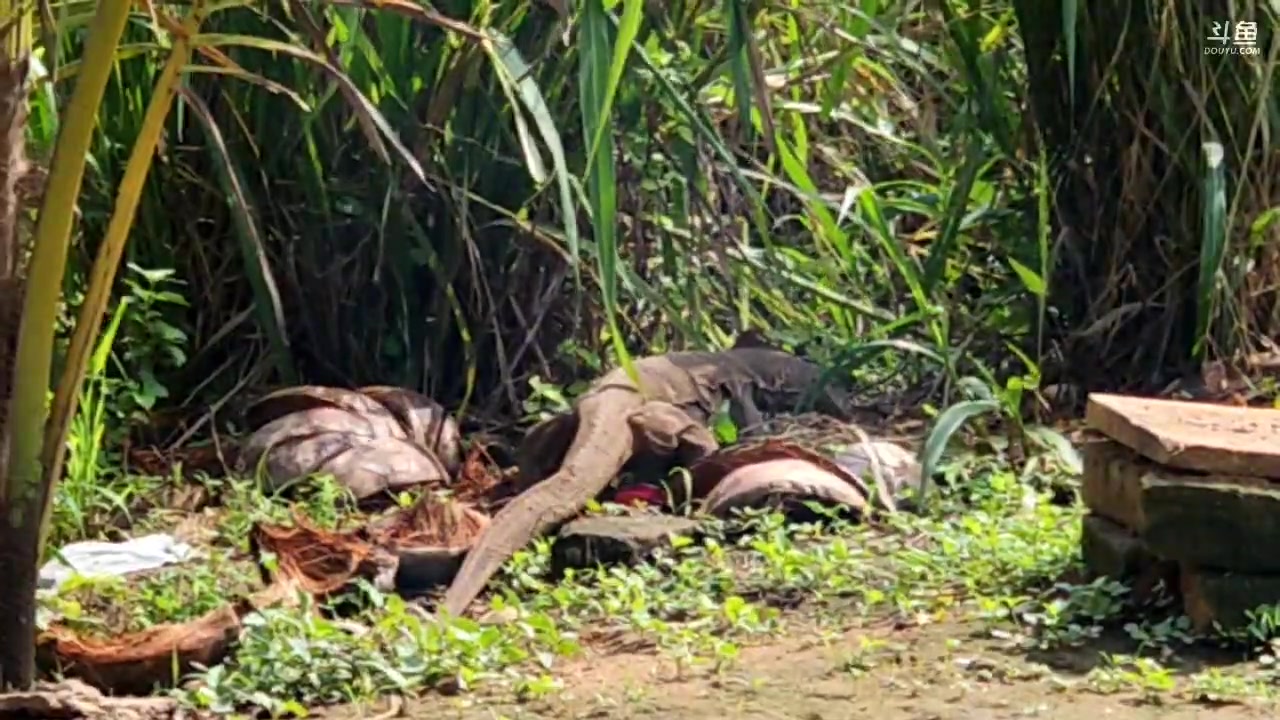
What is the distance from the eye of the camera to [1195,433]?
11.2 ft

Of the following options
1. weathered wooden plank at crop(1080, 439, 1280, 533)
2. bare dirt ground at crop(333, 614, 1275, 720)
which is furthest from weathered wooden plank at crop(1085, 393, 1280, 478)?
bare dirt ground at crop(333, 614, 1275, 720)

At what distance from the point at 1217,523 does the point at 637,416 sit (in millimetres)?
2370

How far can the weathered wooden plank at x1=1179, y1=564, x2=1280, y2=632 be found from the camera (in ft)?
10.5

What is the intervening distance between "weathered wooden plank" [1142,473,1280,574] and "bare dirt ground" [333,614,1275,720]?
0.64 feet

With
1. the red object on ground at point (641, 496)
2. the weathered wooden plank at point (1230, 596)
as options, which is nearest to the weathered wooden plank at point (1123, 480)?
the weathered wooden plank at point (1230, 596)

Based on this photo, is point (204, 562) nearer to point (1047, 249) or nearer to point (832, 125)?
point (1047, 249)

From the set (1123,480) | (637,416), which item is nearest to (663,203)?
(637,416)

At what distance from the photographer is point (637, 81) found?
5695 mm

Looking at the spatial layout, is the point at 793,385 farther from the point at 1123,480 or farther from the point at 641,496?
the point at 1123,480

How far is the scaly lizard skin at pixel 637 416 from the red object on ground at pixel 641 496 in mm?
73

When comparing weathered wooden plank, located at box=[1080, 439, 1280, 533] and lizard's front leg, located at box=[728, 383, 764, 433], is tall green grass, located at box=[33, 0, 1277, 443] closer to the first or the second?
lizard's front leg, located at box=[728, 383, 764, 433]

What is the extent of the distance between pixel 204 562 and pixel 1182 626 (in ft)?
7.24

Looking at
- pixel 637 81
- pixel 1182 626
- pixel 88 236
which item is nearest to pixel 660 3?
pixel 637 81

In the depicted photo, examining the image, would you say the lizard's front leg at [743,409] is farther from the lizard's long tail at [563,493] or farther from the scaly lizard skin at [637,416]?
the lizard's long tail at [563,493]
